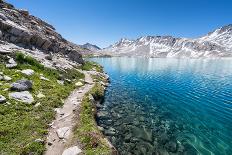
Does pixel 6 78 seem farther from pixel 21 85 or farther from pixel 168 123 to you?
pixel 168 123

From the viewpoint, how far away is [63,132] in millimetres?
19703

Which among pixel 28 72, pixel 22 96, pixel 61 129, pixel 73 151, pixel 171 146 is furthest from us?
pixel 28 72

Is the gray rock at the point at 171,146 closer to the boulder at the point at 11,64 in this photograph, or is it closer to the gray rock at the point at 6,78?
the gray rock at the point at 6,78

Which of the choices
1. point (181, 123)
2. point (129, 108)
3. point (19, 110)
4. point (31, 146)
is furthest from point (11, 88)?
point (181, 123)

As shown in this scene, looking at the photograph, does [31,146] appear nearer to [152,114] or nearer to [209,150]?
[209,150]

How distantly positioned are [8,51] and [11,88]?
15.9 m

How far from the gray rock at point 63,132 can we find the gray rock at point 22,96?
6.80m

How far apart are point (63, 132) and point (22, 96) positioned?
8.58m

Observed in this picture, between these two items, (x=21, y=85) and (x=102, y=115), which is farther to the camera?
(x=102, y=115)

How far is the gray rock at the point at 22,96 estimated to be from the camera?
2386 cm

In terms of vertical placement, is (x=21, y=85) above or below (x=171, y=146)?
above

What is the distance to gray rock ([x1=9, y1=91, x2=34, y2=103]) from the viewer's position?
78.3 ft

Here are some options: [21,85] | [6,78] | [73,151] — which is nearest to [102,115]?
[21,85]

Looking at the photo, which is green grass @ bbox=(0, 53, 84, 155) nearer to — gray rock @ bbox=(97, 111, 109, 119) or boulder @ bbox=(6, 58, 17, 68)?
boulder @ bbox=(6, 58, 17, 68)
